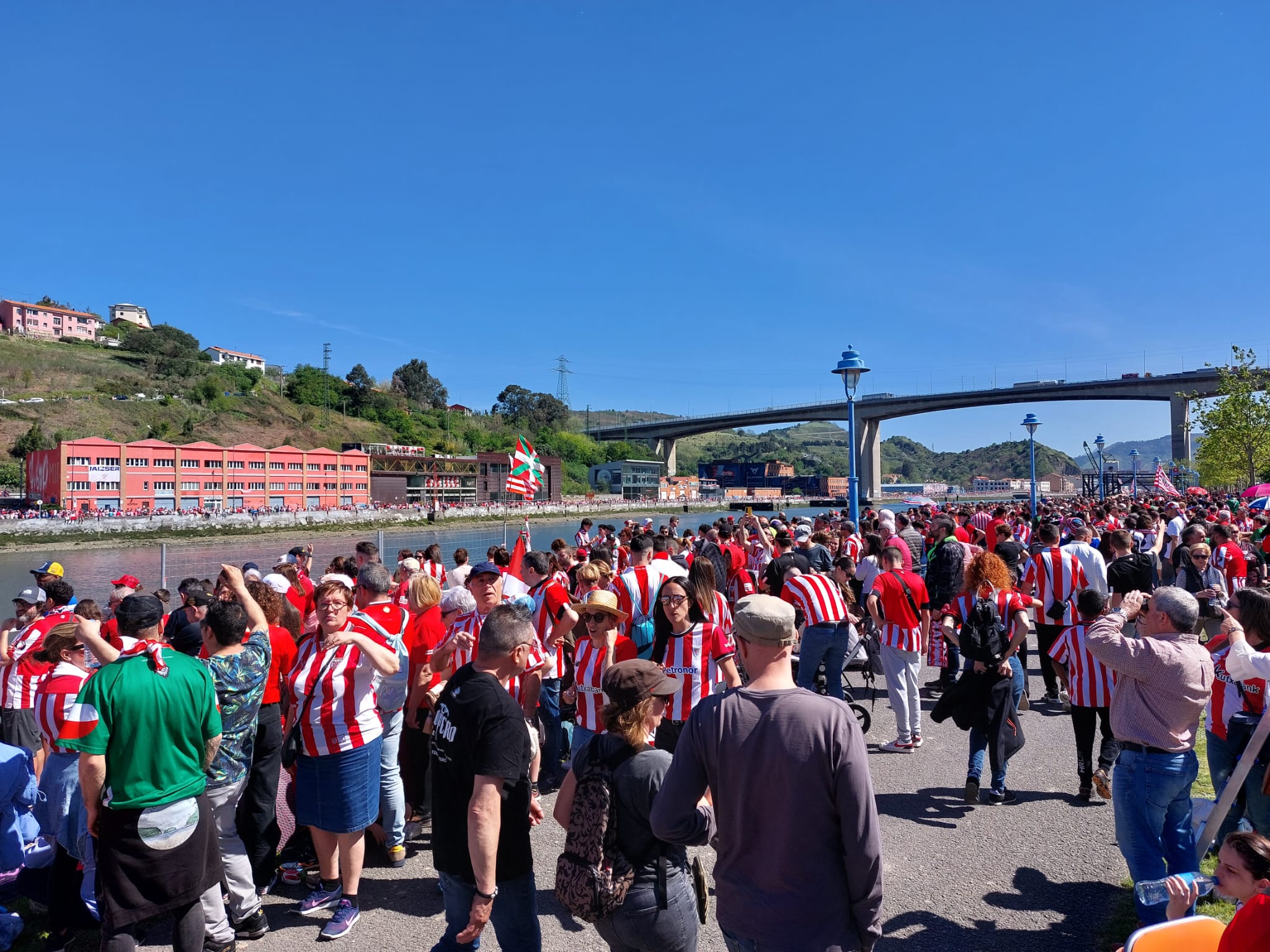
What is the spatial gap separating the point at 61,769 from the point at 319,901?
156 centimetres

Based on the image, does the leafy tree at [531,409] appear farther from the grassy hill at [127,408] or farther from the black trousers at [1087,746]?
the black trousers at [1087,746]

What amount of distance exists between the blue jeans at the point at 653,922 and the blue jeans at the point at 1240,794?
107 inches

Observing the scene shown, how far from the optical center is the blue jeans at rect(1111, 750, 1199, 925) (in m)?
3.46

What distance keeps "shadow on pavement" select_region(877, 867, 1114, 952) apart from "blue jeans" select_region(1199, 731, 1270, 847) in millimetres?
725

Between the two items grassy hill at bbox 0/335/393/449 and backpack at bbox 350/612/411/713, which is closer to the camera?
backpack at bbox 350/612/411/713

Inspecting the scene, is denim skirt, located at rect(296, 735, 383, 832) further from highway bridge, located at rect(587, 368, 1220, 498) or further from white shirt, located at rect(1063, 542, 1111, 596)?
highway bridge, located at rect(587, 368, 1220, 498)

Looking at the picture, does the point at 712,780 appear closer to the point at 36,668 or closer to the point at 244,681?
the point at 244,681

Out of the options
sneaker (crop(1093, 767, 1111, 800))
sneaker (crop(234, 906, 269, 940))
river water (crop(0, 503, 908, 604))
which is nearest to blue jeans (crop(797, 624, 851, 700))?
sneaker (crop(1093, 767, 1111, 800))

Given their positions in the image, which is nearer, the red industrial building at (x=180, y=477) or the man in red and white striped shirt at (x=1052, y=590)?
the man in red and white striped shirt at (x=1052, y=590)

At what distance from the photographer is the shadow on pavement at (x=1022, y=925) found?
3.53 meters

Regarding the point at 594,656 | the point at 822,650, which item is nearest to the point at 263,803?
the point at 594,656

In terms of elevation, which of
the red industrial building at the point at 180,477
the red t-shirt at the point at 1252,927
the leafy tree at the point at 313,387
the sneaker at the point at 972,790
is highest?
the leafy tree at the point at 313,387

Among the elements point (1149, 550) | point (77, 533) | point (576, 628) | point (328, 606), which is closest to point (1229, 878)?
point (328, 606)

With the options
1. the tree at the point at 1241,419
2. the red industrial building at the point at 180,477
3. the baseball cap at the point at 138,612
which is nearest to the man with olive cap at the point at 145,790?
the baseball cap at the point at 138,612
